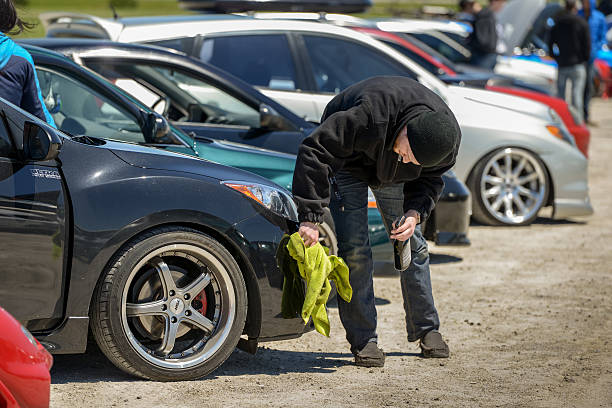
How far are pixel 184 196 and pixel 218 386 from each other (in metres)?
0.90

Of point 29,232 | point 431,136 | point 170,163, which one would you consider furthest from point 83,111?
point 431,136

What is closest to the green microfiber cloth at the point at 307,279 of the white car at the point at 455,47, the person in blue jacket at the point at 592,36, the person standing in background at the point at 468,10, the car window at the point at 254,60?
the car window at the point at 254,60

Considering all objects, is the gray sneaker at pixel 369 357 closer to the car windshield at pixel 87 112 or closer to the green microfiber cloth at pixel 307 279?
the green microfiber cloth at pixel 307 279

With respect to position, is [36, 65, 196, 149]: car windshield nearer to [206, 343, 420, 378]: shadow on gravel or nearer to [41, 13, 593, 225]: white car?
[206, 343, 420, 378]: shadow on gravel

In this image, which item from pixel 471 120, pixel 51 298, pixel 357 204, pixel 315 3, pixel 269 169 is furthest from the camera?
pixel 315 3

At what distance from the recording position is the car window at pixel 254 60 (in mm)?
8531

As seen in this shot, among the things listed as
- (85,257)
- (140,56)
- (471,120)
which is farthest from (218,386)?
(471,120)

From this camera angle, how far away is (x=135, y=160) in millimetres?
4555

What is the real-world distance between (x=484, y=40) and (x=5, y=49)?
10361 mm

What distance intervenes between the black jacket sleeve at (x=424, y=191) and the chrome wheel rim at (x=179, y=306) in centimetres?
102

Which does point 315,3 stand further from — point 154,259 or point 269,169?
point 154,259

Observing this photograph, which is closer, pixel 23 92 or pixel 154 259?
pixel 154 259

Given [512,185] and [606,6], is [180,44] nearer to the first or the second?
[512,185]

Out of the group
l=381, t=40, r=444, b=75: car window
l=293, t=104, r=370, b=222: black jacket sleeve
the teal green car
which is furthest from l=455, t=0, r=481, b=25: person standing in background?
l=293, t=104, r=370, b=222: black jacket sleeve
